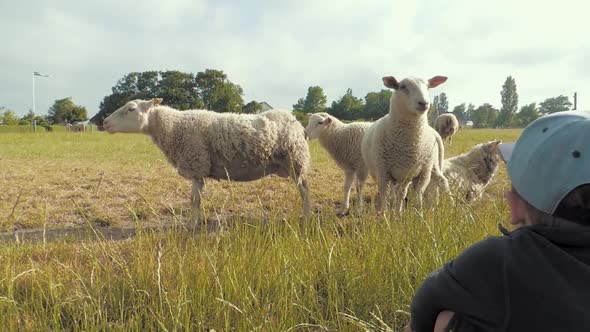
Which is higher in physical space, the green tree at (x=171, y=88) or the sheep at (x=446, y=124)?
the green tree at (x=171, y=88)

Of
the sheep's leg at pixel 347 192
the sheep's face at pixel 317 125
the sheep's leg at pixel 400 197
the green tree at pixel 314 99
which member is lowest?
the sheep's leg at pixel 347 192

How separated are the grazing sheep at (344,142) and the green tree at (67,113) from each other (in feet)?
237

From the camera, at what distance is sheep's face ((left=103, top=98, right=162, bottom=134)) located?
5.87 meters

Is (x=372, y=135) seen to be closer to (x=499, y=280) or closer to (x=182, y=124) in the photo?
(x=182, y=124)

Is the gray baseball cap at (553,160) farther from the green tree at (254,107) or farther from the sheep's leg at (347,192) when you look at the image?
the sheep's leg at (347,192)

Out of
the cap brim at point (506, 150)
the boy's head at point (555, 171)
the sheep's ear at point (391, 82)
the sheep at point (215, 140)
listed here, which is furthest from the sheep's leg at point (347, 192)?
the boy's head at point (555, 171)

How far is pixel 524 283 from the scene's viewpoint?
2.78 ft

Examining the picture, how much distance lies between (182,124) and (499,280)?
5349 millimetres

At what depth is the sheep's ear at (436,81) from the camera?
17.4 ft

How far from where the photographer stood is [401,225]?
272 cm

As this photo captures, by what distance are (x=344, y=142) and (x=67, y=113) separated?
2972 inches

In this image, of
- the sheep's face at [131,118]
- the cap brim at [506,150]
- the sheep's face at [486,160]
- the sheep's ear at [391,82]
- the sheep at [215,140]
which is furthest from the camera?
the sheep's face at [486,160]

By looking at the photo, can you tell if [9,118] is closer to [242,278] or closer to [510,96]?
[242,278]

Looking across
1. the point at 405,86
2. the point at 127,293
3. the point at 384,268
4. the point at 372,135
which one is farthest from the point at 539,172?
the point at 372,135
